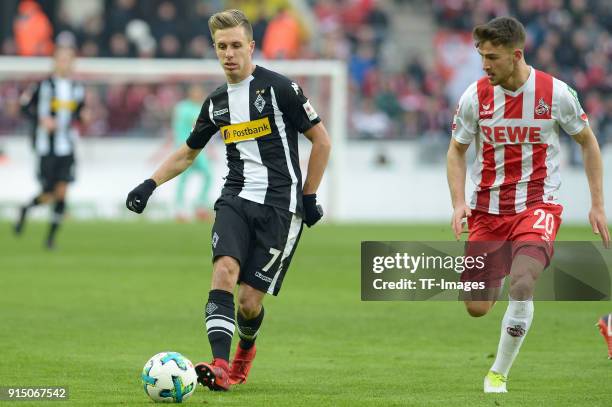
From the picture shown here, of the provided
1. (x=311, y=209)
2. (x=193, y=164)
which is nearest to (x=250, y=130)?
(x=311, y=209)

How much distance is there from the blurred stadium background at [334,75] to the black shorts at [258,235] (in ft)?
52.5

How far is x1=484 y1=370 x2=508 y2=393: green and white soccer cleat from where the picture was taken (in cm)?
711

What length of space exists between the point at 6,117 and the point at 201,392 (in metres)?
17.0

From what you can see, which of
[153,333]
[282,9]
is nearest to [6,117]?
[282,9]

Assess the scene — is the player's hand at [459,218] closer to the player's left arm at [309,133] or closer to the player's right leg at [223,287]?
the player's left arm at [309,133]

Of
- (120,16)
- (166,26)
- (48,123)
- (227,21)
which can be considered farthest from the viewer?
(120,16)

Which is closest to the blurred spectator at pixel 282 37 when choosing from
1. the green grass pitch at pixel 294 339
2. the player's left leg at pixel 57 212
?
the player's left leg at pixel 57 212

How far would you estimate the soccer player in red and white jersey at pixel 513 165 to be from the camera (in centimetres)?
704

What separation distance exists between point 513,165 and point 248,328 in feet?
5.87

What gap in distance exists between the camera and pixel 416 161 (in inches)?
954

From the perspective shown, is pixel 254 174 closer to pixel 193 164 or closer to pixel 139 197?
pixel 139 197

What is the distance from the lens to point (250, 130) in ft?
24.1

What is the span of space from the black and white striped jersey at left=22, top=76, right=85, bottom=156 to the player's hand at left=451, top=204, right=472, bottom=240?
10541mm

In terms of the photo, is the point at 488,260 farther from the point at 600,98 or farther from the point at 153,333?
the point at 600,98
